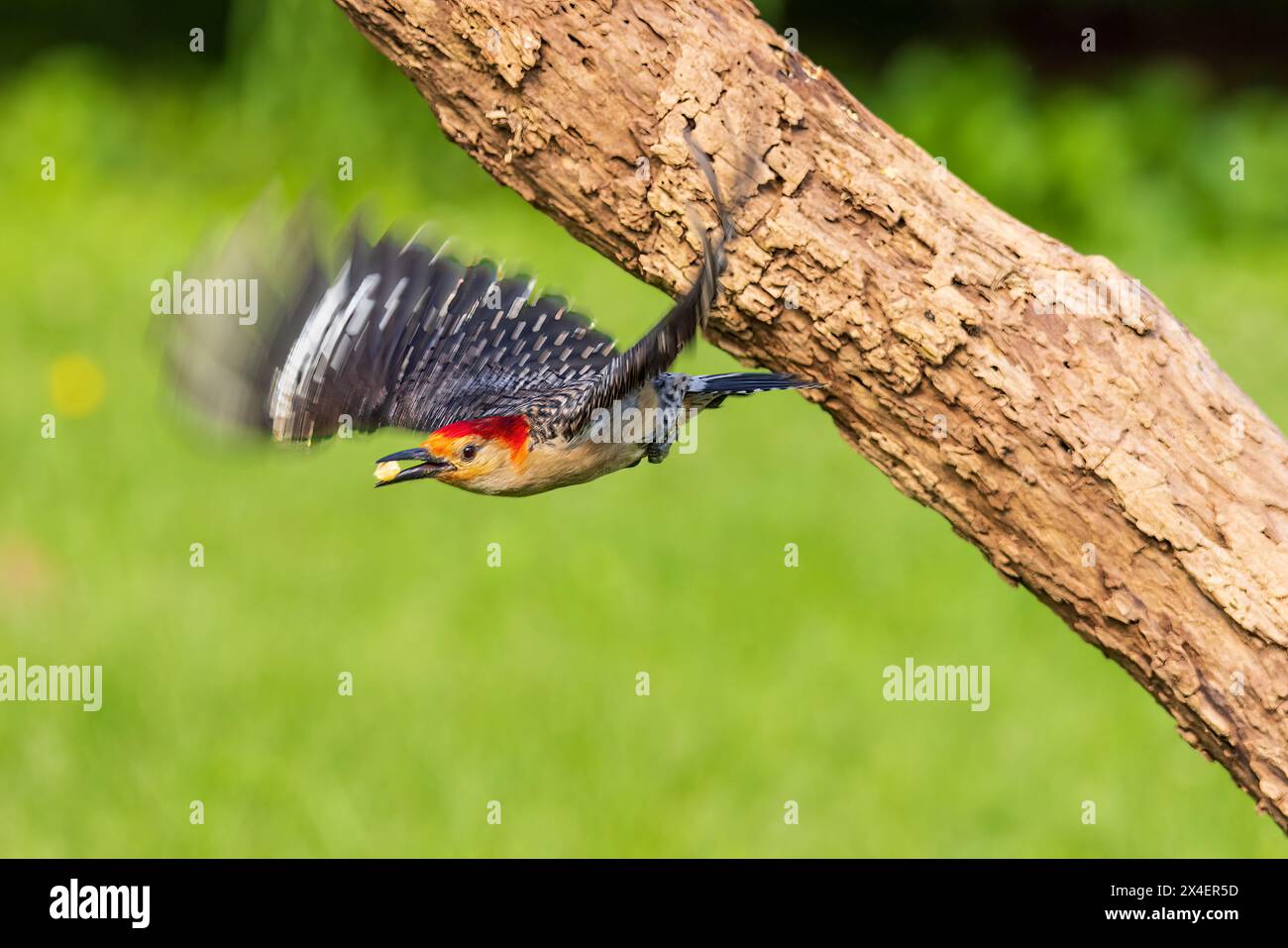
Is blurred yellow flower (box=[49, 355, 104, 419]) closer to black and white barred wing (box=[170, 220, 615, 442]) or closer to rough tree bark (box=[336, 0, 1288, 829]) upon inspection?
rough tree bark (box=[336, 0, 1288, 829])

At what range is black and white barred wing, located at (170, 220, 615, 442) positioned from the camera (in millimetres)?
2031

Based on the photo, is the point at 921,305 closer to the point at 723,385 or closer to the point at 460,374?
the point at 723,385

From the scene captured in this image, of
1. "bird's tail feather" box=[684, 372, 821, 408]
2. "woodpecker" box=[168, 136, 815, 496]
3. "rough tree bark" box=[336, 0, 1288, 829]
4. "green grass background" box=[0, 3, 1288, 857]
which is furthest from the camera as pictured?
"green grass background" box=[0, 3, 1288, 857]

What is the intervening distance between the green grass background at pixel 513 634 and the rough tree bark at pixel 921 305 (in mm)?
1861

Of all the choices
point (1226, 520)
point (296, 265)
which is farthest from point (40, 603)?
point (1226, 520)

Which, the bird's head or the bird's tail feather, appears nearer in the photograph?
the bird's head

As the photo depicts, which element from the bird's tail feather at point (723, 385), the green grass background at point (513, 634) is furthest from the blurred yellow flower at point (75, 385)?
the bird's tail feather at point (723, 385)

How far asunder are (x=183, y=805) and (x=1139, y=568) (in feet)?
11.5

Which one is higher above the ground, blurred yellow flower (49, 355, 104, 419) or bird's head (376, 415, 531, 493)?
blurred yellow flower (49, 355, 104, 419)

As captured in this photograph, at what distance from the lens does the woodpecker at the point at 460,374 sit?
182 cm

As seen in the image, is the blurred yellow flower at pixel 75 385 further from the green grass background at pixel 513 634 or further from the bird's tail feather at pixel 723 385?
the bird's tail feather at pixel 723 385

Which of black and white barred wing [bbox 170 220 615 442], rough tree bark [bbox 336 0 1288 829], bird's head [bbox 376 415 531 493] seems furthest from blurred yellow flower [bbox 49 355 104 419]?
bird's head [bbox 376 415 531 493]

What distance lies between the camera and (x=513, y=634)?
233 inches

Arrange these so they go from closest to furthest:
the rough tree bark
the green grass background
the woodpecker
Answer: the woodpecker < the rough tree bark < the green grass background
